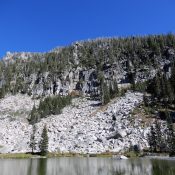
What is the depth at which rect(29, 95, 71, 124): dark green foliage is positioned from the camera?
13450cm

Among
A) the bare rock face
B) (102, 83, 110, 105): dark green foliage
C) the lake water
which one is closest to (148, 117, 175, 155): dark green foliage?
the bare rock face

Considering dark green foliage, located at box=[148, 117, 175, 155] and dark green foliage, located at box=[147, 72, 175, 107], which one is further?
dark green foliage, located at box=[147, 72, 175, 107]

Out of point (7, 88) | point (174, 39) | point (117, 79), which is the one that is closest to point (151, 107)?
point (117, 79)

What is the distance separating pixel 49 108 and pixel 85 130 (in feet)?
146

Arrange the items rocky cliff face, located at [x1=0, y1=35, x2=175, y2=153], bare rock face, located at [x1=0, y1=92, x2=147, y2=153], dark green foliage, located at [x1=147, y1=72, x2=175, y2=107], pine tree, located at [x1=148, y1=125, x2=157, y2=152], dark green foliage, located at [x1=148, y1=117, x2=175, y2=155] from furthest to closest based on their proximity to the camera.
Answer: dark green foliage, located at [x1=147, y1=72, x2=175, y2=107] < rocky cliff face, located at [x1=0, y1=35, x2=175, y2=153] < bare rock face, located at [x1=0, y1=92, x2=147, y2=153] < pine tree, located at [x1=148, y1=125, x2=157, y2=152] < dark green foliage, located at [x1=148, y1=117, x2=175, y2=155]

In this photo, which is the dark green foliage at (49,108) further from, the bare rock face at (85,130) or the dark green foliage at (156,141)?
the dark green foliage at (156,141)

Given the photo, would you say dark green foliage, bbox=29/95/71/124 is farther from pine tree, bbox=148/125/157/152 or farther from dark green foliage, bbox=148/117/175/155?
dark green foliage, bbox=148/117/175/155

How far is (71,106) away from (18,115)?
1058 inches

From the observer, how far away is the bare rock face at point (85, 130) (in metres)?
91.4

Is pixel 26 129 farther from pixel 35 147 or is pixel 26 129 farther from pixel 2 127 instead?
pixel 35 147

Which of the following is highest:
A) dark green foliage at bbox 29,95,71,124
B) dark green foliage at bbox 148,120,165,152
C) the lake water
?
dark green foliage at bbox 29,95,71,124

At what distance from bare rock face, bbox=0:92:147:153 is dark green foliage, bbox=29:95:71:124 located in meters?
3.63

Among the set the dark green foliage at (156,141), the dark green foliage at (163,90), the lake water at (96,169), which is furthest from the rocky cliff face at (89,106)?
the lake water at (96,169)

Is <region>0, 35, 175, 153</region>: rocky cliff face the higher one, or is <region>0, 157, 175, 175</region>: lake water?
<region>0, 35, 175, 153</region>: rocky cliff face
